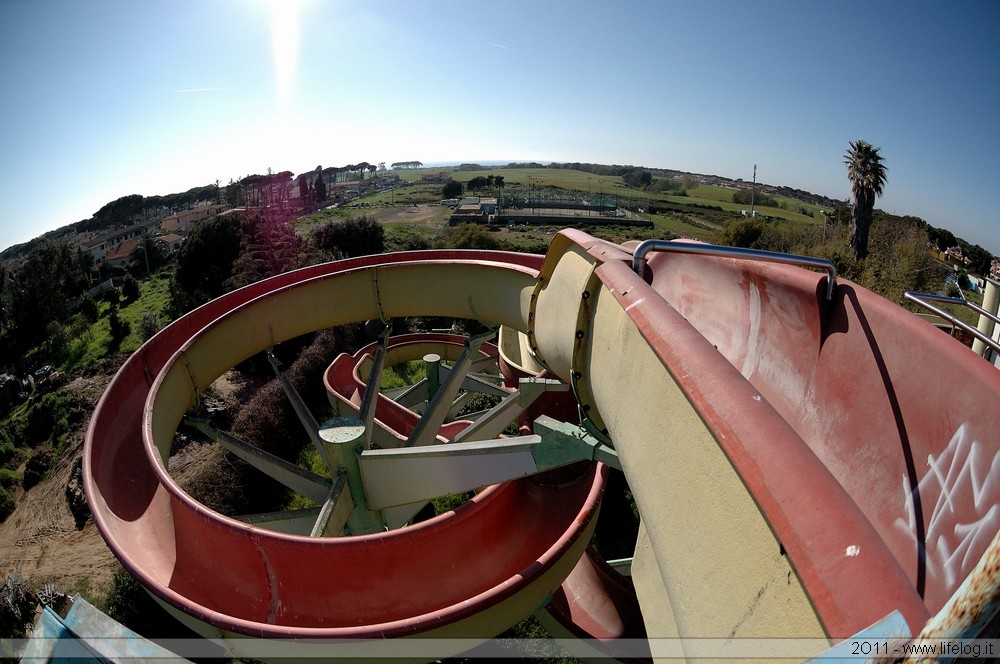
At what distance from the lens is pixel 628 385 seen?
113 inches

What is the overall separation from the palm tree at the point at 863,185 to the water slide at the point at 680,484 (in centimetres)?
2642

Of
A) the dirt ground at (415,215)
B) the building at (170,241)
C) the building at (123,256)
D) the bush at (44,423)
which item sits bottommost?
the bush at (44,423)

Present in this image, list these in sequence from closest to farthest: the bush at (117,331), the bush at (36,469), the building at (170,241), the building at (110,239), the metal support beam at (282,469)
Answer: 1. the metal support beam at (282,469)
2. the bush at (36,469)
3. the bush at (117,331)
4. the building at (170,241)
5. the building at (110,239)

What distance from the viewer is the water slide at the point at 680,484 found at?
1450mm

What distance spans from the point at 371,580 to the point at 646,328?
376cm

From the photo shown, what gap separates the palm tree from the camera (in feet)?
86.5

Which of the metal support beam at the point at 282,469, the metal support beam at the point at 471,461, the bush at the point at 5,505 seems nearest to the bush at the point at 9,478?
the bush at the point at 5,505

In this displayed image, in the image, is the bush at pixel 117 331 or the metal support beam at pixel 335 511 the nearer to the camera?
the metal support beam at pixel 335 511

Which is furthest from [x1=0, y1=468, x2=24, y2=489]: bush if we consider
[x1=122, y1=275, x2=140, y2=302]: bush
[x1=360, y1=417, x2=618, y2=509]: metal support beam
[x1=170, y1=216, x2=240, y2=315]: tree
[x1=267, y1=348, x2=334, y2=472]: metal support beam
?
[x1=122, y1=275, x2=140, y2=302]: bush

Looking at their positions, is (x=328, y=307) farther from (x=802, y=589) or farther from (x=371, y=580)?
(x=802, y=589)

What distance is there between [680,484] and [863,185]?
31629mm

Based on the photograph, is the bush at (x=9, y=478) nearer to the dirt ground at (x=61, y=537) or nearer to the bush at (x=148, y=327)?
the dirt ground at (x=61, y=537)

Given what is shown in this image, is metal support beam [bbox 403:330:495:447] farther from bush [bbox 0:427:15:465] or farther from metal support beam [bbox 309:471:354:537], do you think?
bush [bbox 0:427:15:465]

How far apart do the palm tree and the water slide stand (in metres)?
26.4
